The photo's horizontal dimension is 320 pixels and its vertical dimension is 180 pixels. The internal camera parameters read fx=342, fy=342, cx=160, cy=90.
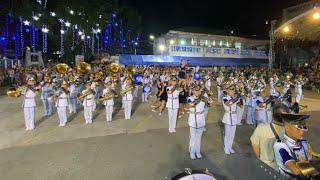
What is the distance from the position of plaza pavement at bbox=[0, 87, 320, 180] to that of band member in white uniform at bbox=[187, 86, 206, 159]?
11.9 inches

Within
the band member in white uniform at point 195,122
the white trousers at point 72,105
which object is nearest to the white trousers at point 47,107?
the white trousers at point 72,105

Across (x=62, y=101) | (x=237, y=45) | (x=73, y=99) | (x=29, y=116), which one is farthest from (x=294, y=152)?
(x=237, y=45)

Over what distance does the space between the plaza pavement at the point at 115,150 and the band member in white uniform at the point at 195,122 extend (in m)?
0.30

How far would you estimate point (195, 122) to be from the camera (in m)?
8.35

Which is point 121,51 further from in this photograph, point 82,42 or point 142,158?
point 142,158

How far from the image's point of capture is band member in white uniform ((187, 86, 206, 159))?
27.4ft

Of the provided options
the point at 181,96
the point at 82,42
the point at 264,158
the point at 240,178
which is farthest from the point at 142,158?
the point at 82,42

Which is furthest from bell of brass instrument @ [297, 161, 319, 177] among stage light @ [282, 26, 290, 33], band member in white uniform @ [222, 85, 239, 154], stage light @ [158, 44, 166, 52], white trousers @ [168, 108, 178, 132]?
stage light @ [158, 44, 166, 52]

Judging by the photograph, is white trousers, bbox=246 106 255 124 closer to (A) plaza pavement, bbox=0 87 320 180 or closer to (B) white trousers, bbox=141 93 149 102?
(A) plaza pavement, bbox=0 87 320 180

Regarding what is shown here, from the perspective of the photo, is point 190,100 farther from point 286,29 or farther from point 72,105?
point 286,29

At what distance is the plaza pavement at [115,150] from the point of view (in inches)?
296

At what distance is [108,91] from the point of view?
43.7 ft

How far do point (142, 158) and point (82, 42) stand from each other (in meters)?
42.9

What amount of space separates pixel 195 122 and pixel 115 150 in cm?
242
